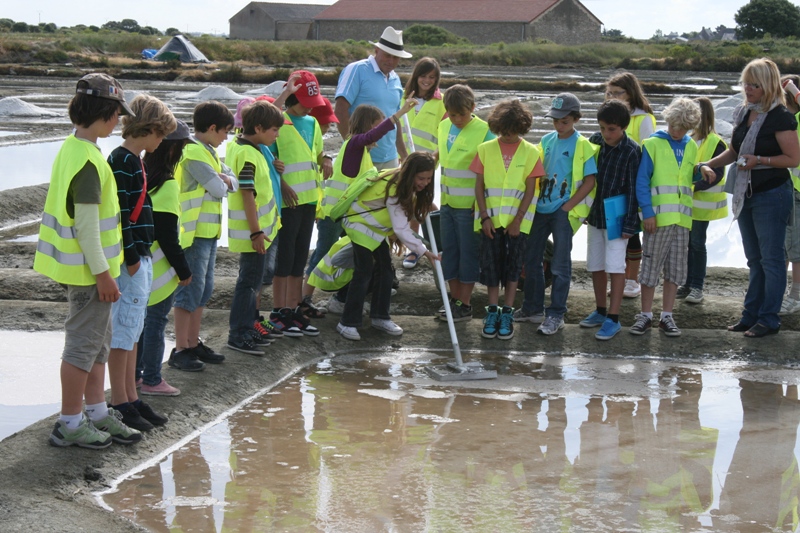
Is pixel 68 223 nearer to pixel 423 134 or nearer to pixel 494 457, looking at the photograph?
pixel 494 457

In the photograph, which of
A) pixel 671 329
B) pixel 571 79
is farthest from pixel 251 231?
pixel 571 79

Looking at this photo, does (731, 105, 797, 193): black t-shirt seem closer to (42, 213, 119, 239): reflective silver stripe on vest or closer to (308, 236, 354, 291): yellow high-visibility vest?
(308, 236, 354, 291): yellow high-visibility vest

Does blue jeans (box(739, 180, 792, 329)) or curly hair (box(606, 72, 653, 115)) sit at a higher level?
curly hair (box(606, 72, 653, 115))

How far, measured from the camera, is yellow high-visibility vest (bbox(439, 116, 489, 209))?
7.16 meters

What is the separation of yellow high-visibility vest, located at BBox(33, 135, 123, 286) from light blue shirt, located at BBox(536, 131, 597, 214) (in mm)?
3405

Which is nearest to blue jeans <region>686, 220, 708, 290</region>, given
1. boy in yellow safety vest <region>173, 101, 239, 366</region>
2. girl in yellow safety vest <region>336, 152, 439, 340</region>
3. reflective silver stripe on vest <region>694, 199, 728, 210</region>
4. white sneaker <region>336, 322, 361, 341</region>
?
reflective silver stripe on vest <region>694, 199, 728, 210</region>

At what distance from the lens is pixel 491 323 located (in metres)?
6.98

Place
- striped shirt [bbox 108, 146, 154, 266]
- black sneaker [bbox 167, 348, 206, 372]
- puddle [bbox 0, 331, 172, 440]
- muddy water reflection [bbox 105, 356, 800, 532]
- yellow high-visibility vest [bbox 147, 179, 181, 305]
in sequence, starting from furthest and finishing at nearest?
1. black sneaker [bbox 167, 348, 206, 372]
2. puddle [bbox 0, 331, 172, 440]
3. yellow high-visibility vest [bbox 147, 179, 181, 305]
4. striped shirt [bbox 108, 146, 154, 266]
5. muddy water reflection [bbox 105, 356, 800, 532]

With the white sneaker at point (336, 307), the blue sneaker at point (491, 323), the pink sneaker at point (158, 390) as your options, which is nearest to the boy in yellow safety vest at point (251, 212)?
the pink sneaker at point (158, 390)

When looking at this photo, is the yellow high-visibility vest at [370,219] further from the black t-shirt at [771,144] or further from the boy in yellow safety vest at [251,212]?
the black t-shirt at [771,144]

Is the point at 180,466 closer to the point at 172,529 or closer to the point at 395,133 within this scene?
the point at 172,529

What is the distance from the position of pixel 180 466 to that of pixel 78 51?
55.5 metres

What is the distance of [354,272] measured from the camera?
6930 millimetres

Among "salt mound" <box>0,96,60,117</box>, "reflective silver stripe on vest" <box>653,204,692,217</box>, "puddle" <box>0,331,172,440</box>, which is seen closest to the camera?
"puddle" <box>0,331,172,440</box>
